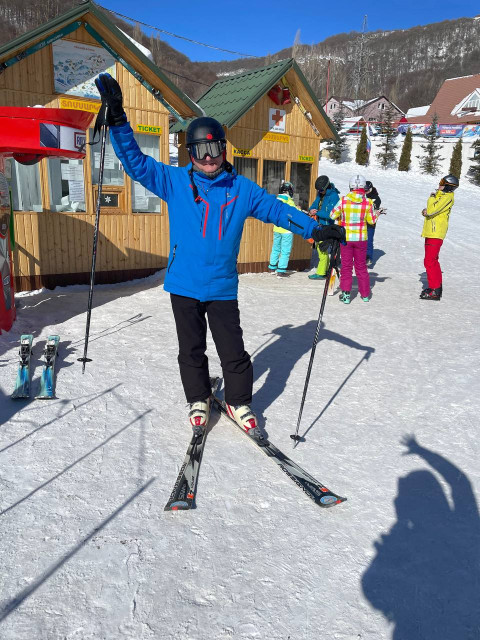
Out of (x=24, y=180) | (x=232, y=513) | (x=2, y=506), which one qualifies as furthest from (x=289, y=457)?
(x=24, y=180)

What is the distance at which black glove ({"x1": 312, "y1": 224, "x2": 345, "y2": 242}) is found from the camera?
3234 millimetres

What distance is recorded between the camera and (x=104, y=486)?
2.74 metres

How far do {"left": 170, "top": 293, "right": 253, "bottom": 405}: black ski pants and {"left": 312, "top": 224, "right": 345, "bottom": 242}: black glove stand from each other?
75 cm

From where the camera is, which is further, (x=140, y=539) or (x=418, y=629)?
(x=140, y=539)

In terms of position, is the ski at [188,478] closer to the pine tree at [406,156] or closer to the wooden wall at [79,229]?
the wooden wall at [79,229]

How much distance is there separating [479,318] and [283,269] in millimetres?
4028

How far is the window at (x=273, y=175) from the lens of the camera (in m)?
9.79

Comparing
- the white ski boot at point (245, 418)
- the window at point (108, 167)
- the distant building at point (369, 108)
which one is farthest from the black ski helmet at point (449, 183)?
the distant building at point (369, 108)

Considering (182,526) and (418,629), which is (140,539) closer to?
(182,526)

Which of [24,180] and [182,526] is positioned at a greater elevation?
[24,180]

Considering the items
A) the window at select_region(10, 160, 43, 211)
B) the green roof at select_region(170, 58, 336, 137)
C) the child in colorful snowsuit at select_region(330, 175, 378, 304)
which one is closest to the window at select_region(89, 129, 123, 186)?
the window at select_region(10, 160, 43, 211)

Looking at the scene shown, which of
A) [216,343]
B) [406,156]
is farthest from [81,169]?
[406,156]

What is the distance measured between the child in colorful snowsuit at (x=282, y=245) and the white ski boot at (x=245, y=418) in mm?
6364

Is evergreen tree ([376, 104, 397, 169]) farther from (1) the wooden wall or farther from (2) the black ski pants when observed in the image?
(2) the black ski pants
